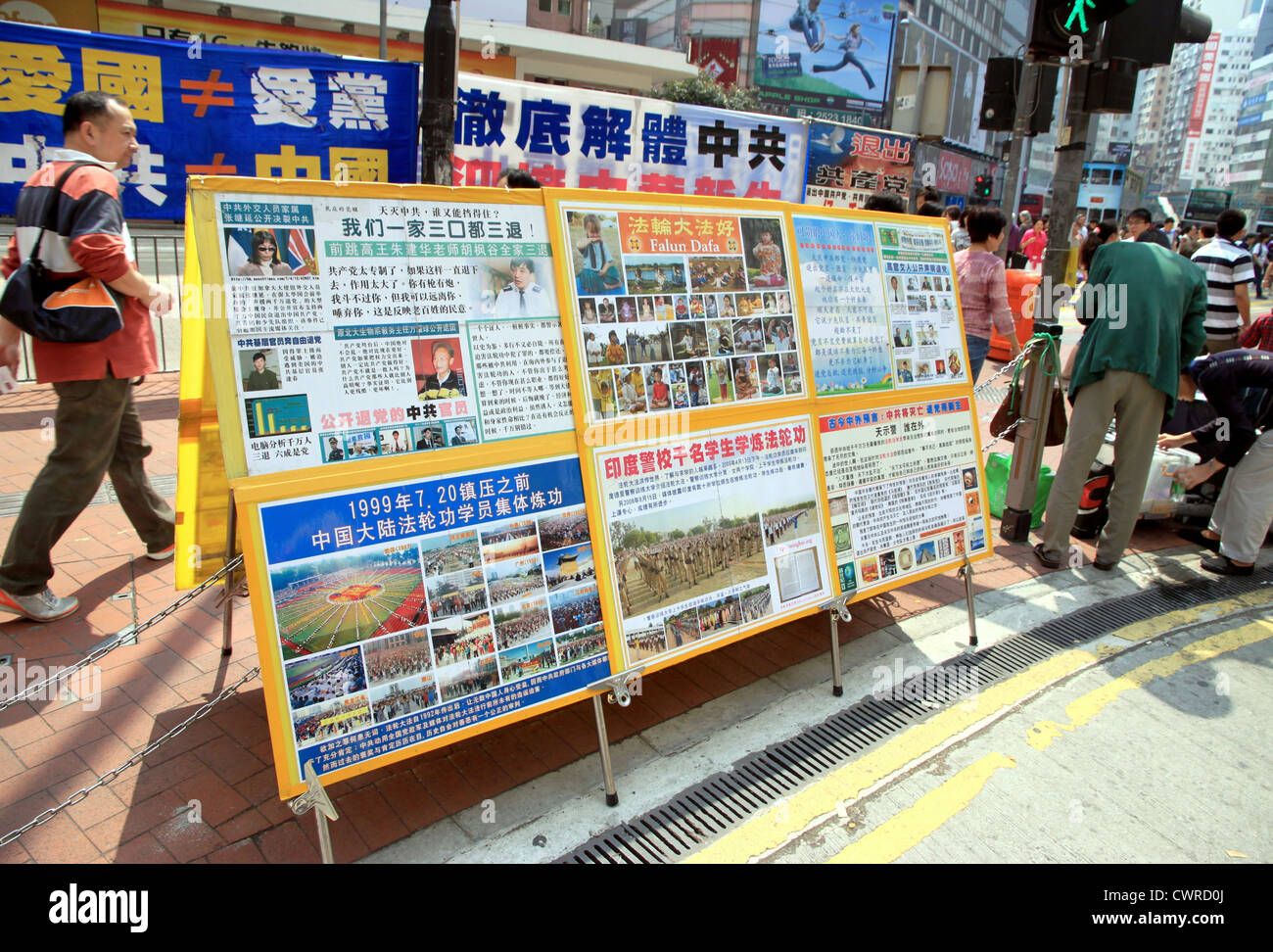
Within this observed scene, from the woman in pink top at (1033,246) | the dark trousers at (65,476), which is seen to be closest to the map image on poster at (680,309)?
the dark trousers at (65,476)

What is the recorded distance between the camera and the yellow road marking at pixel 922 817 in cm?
257

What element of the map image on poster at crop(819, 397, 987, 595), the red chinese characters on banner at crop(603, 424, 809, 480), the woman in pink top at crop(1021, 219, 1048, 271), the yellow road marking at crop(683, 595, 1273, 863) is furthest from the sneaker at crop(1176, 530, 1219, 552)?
the woman in pink top at crop(1021, 219, 1048, 271)

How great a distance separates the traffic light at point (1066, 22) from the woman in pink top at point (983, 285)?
1214 millimetres

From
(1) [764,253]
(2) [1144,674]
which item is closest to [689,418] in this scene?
(1) [764,253]

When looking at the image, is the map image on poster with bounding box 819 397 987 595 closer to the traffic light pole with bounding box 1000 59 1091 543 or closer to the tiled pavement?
the tiled pavement

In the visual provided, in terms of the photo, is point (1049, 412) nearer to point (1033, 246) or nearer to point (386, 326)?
point (386, 326)

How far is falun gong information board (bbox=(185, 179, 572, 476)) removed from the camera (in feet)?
7.08

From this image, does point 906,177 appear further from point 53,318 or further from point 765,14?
point 765,14

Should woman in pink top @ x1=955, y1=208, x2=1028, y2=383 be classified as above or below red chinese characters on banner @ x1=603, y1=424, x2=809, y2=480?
above

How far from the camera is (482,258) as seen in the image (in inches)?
100

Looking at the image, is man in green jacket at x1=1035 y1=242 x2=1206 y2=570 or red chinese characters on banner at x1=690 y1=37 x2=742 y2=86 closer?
man in green jacket at x1=1035 y1=242 x2=1206 y2=570

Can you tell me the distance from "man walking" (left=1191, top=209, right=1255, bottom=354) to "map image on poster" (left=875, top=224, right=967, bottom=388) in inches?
206

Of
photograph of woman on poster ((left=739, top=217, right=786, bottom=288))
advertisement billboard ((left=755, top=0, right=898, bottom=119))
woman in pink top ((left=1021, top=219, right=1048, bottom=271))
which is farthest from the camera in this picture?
advertisement billboard ((left=755, top=0, right=898, bottom=119))

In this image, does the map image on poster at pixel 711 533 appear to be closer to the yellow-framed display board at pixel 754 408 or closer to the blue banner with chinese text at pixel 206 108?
the yellow-framed display board at pixel 754 408
